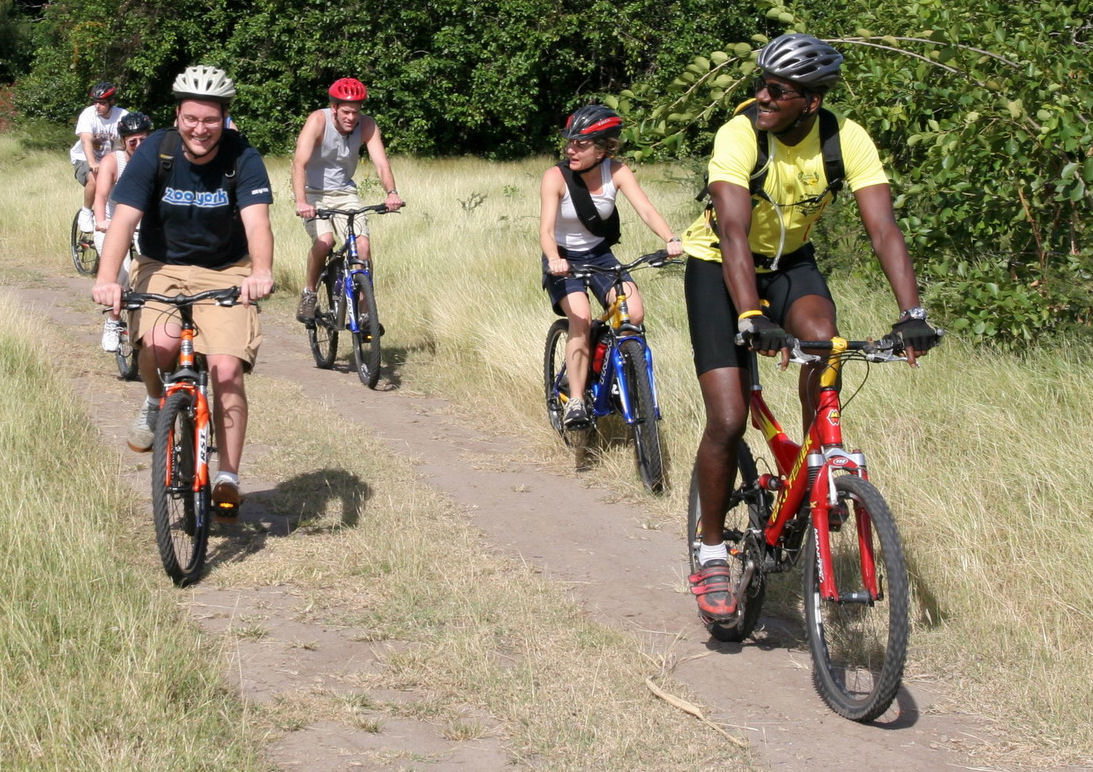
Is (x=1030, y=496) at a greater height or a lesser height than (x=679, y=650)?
greater

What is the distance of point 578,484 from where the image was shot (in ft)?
24.1

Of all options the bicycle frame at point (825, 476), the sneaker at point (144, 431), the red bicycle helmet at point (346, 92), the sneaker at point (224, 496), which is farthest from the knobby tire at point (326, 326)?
the bicycle frame at point (825, 476)

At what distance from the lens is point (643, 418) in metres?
6.94

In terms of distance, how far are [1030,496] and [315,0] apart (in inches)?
979

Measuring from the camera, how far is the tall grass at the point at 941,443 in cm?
465

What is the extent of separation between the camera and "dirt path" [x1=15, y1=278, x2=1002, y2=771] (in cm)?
397

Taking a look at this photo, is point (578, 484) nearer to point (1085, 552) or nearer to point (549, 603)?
point (549, 603)

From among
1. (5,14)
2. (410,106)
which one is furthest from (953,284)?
(5,14)

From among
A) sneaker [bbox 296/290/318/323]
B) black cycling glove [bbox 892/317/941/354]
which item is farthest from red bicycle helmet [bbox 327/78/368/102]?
black cycling glove [bbox 892/317/941/354]

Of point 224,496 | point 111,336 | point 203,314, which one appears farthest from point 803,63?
point 111,336

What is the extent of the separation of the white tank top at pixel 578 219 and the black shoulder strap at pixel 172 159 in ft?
7.13

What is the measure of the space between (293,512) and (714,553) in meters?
2.49

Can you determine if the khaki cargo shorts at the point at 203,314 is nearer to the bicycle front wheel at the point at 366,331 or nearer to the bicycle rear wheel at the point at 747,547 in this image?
the bicycle rear wheel at the point at 747,547

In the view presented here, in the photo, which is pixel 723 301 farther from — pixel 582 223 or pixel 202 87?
pixel 582 223
